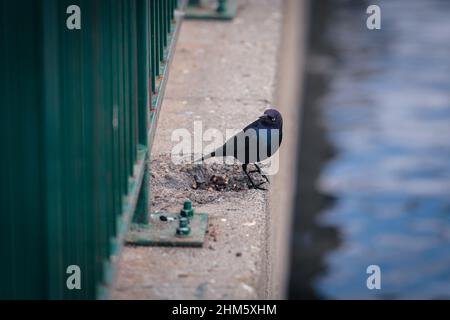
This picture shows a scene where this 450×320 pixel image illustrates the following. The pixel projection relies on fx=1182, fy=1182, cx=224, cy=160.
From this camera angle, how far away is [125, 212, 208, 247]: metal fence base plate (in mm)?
4340

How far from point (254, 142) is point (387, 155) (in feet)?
17.7

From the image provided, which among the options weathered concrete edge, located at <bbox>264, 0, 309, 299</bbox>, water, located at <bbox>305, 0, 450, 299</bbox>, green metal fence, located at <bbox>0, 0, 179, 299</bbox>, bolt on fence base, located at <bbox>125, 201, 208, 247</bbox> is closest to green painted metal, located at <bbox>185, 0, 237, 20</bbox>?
weathered concrete edge, located at <bbox>264, 0, 309, 299</bbox>

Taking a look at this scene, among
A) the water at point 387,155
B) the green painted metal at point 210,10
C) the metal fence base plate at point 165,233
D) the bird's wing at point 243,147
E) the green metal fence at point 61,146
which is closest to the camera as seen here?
the green metal fence at point 61,146

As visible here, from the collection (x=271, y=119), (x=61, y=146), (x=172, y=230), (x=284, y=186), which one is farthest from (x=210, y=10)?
(x=61, y=146)

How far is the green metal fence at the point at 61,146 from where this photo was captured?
9.84 ft

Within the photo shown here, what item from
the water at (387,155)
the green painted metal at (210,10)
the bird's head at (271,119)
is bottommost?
the water at (387,155)

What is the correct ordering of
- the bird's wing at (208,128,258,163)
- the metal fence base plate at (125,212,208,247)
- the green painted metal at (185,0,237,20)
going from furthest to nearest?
the green painted metal at (185,0,237,20) → the bird's wing at (208,128,258,163) → the metal fence base plate at (125,212,208,247)

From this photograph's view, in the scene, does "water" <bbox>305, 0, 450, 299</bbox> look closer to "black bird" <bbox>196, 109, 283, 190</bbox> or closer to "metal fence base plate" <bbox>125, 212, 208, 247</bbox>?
"black bird" <bbox>196, 109, 283, 190</bbox>

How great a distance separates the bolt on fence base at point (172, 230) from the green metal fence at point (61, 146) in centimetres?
37

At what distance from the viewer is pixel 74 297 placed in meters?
3.42

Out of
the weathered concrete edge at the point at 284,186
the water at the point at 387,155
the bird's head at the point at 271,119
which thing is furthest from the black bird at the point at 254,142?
the water at the point at 387,155

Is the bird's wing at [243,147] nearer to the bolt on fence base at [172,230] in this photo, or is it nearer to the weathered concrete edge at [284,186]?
the weathered concrete edge at [284,186]
